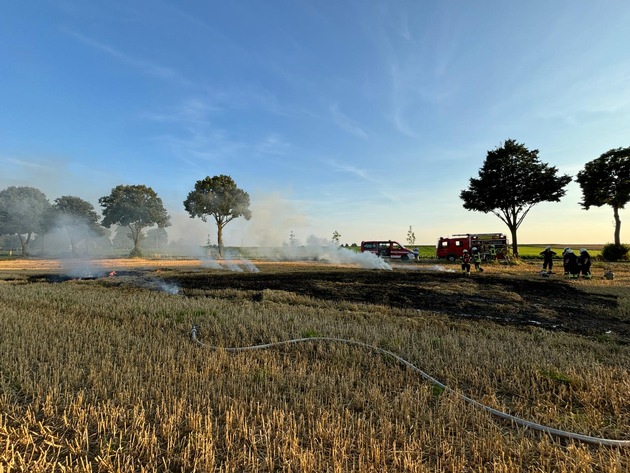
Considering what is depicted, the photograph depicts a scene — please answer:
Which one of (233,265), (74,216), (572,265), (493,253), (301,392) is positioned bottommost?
(301,392)

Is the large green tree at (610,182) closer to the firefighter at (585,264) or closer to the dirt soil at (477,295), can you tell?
the firefighter at (585,264)

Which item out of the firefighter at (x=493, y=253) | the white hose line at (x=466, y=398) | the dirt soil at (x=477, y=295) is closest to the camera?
the white hose line at (x=466, y=398)

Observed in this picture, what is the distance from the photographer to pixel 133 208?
193 ft

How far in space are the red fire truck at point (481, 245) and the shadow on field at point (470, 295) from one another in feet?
64.6

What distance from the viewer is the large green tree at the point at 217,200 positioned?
53.5m

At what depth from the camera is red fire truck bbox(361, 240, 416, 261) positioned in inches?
1633

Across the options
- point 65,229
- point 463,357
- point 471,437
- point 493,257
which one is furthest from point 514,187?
point 65,229

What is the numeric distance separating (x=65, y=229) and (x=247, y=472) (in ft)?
261

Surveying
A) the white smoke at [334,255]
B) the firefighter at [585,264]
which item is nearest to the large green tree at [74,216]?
the white smoke at [334,255]

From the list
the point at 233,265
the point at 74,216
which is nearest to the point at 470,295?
the point at 233,265

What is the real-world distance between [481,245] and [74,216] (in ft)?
236

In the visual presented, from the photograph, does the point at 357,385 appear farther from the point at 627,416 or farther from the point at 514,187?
the point at 514,187

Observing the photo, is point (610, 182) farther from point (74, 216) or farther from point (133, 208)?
point (74, 216)

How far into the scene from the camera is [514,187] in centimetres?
3841
